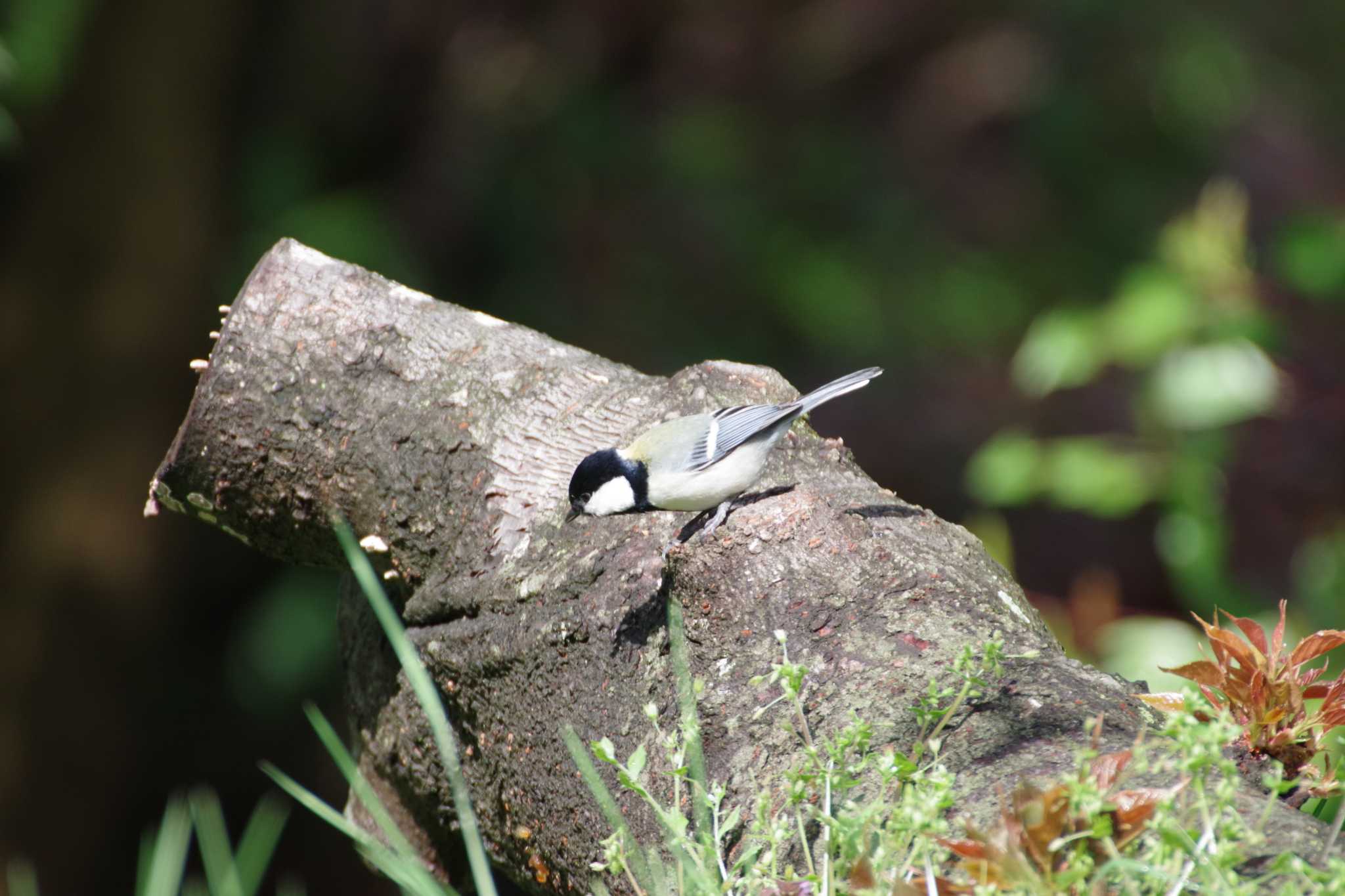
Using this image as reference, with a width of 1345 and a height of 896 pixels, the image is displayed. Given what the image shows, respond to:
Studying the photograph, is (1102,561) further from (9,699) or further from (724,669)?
(9,699)

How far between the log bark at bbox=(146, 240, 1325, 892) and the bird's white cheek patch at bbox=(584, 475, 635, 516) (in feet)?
0.08

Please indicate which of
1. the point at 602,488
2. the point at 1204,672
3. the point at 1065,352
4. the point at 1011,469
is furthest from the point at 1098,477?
the point at 1204,672

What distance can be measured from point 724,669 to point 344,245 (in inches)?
139

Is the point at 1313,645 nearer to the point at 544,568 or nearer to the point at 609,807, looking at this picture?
the point at 609,807

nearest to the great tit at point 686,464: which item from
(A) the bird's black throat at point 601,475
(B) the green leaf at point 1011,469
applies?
(A) the bird's black throat at point 601,475

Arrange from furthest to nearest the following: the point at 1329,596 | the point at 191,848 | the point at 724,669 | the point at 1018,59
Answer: the point at 1018,59 → the point at 191,848 → the point at 1329,596 → the point at 724,669

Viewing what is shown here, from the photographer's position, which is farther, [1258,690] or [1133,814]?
[1258,690]

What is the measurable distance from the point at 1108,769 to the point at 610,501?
3.01ft

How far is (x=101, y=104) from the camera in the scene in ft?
14.1

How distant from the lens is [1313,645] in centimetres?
125

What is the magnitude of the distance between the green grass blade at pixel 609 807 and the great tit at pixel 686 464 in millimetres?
379

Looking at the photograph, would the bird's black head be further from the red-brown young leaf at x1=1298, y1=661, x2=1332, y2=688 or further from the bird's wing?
the red-brown young leaf at x1=1298, y1=661, x2=1332, y2=688

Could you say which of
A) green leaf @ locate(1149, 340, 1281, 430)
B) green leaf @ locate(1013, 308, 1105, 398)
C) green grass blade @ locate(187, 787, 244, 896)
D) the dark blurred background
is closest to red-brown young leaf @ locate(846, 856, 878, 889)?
green grass blade @ locate(187, 787, 244, 896)

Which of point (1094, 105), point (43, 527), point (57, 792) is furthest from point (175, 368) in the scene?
point (1094, 105)
